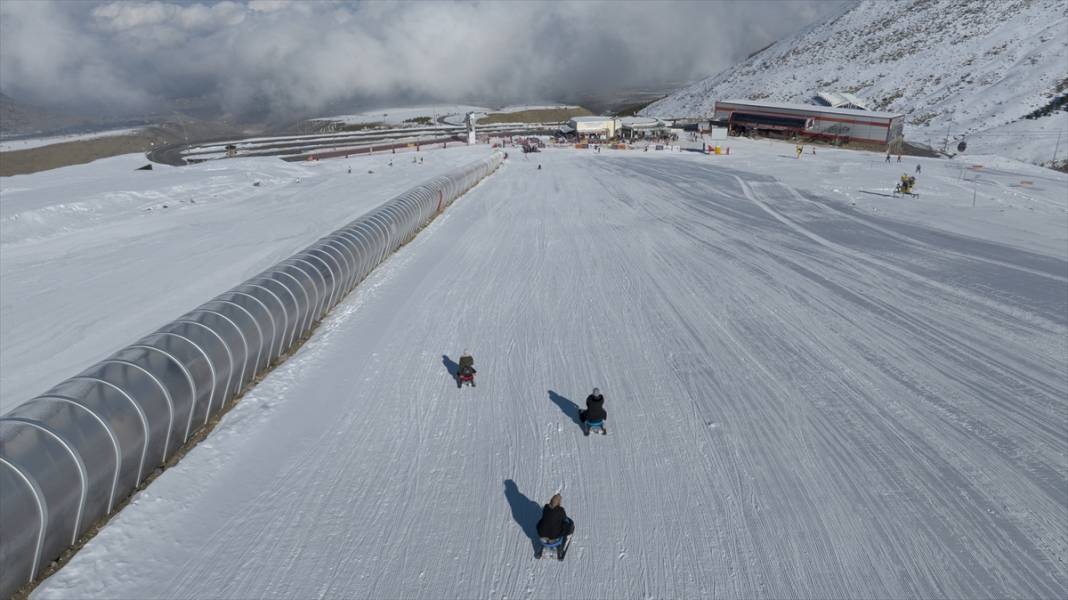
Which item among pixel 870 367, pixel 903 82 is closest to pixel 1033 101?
pixel 903 82

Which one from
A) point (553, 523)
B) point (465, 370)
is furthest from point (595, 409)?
point (465, 370)

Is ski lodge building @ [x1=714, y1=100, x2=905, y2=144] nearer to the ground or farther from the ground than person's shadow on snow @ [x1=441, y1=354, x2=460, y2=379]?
farther from the ground

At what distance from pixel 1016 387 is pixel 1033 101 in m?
63.5

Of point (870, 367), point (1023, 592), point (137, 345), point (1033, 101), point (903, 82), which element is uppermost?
point (903, 82)

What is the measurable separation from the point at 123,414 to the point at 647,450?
7306mm

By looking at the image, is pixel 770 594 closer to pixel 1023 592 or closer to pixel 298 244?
pixel 1023 592

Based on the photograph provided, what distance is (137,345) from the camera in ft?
26.4

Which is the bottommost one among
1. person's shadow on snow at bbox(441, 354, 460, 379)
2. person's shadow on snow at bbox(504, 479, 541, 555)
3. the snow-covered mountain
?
person's shadow on snow at bbox(504, 479, 541, 555)

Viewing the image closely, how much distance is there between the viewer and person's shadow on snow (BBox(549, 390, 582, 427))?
9.62m

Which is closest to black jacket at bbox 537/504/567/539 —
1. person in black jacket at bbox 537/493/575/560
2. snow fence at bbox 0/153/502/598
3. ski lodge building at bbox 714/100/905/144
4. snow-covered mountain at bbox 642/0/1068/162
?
person in black jacket at bbox 537/493/575/560

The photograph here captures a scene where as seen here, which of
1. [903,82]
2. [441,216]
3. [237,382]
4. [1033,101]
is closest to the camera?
[237,382]

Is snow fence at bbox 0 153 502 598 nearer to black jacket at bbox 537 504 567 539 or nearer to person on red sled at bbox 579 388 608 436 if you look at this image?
black jacket at bbox 537 504 567 539

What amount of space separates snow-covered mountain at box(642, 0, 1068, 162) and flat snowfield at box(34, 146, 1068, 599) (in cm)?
4696

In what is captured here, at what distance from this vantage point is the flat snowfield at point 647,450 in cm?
650
